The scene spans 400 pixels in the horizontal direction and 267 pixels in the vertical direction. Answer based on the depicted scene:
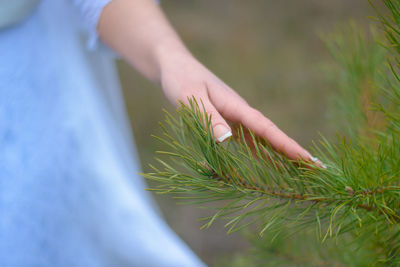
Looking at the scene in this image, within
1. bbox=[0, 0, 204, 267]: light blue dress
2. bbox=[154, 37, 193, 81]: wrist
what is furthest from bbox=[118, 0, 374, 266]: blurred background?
bbox=[154, 37, 193, 81]: wrist

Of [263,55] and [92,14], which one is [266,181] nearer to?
[92,14]

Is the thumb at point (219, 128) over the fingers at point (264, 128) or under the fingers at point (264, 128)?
over

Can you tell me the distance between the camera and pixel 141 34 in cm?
31

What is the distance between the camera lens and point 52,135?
1.13ft

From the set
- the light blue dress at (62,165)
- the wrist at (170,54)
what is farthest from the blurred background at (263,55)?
the wrist at (170,54)

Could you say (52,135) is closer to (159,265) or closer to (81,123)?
(81,123)

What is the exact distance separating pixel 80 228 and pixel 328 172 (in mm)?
228

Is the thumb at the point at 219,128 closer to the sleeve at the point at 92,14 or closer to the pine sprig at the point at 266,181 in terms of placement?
the pine sprig at the point at 266,181

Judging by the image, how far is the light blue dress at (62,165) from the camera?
311 mm

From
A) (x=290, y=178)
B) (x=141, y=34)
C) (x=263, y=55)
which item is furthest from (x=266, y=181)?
(x=263, y=55)

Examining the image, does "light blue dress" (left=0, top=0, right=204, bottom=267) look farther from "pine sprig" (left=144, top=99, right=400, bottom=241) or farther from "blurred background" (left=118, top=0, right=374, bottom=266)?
"blurred background" (left=118, top=0, right=374, bottom=266)

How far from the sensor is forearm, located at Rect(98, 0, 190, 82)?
29cm

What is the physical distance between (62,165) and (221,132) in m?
0.19

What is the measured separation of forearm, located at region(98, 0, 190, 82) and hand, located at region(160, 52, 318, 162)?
0.06 ft
